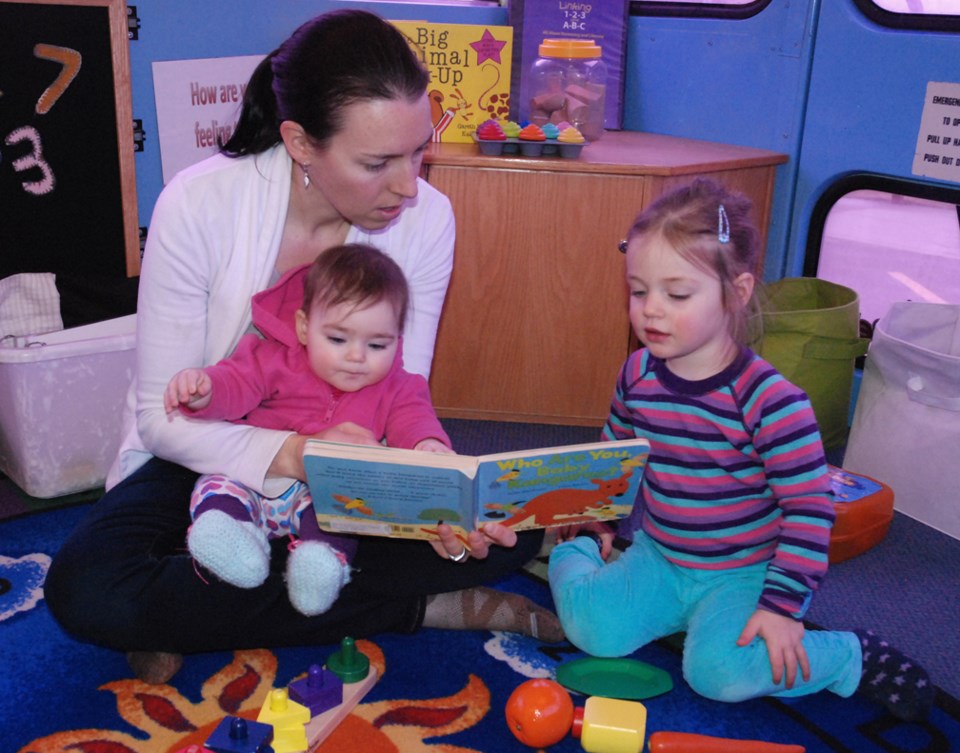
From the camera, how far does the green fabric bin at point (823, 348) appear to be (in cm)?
212

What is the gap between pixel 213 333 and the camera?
148cm

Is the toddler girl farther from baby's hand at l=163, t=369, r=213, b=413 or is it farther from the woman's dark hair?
baby's hand at l=163, t=369, r=213, b=413

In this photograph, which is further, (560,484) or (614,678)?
(614,678)

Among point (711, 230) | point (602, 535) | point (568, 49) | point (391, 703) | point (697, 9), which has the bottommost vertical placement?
point (391, 703)

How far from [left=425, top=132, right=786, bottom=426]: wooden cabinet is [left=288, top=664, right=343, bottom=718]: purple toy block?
111 cm

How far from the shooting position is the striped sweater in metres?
1.35

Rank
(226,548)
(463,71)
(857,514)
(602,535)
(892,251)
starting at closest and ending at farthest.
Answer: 1. (226,548)
2. (602,535)
3. (857,514)
4. (463,71)
5. (892,251)

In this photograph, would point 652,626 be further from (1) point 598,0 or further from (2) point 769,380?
(1) point 598,0

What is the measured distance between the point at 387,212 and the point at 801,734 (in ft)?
2.93

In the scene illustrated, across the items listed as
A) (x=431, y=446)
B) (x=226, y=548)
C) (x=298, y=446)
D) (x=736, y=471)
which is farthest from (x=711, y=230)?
(x=226, y=548)

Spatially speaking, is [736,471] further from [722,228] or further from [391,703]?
[391,703]

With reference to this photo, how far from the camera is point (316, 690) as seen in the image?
1276 millimetres

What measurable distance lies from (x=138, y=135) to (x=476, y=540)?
1359mm

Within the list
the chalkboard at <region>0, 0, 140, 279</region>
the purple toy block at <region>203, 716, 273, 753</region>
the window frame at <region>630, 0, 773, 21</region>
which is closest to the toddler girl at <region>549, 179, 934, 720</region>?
the purple toy block at <region>203, 716, 273, 753</region>
